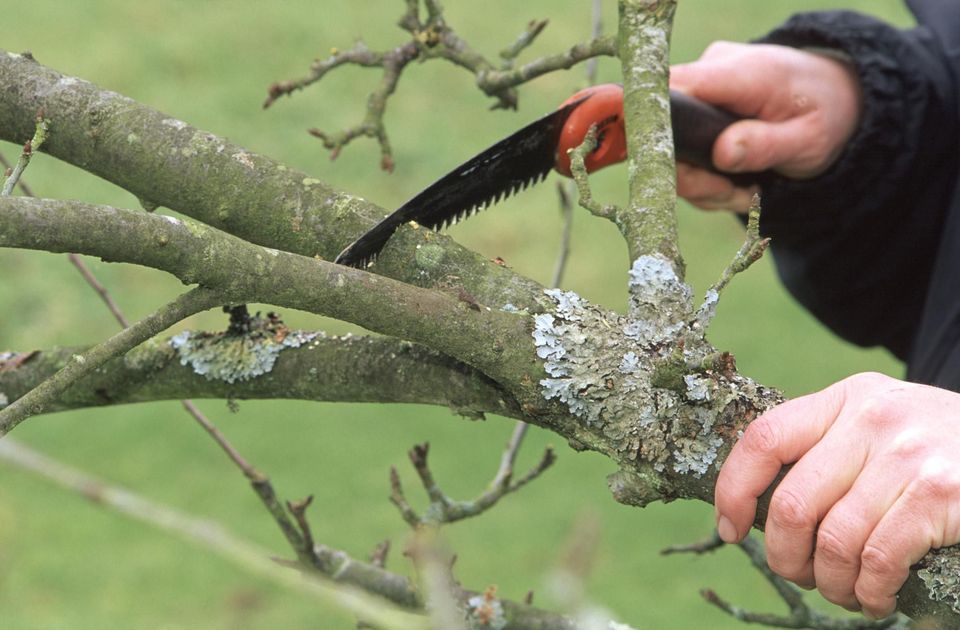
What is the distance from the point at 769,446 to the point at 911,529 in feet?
0.41

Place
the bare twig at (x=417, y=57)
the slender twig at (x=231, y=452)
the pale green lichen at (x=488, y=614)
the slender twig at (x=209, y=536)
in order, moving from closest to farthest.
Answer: the slender twig at (x=209, y=536)
the pale green lichen at (x=488, y=614)
the slender twig at (x=231, y=452)
the bare twig at (x=417, y=57)

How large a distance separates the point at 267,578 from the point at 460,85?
433cm

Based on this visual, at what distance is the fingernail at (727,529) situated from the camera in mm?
912

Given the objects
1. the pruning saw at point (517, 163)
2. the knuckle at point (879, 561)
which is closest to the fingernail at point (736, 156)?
the pruning saw at point (517, 163)

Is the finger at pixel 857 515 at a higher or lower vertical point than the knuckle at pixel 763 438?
lower

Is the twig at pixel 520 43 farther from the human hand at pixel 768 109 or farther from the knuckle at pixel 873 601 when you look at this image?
the knuckle at pixel 873 601

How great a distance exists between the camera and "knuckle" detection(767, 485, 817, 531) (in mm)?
859

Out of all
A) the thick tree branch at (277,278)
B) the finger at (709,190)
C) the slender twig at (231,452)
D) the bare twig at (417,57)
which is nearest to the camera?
the thick tree branch at (277,278)

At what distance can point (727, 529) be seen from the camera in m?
0.92

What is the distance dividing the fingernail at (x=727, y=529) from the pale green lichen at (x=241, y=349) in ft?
1.35

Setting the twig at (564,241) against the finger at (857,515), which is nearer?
the finger at (857,515)

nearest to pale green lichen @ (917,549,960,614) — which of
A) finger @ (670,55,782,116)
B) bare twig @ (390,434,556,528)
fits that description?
bare twig @ (390,434,556,528)

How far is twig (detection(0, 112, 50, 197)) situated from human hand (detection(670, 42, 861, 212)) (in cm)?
104

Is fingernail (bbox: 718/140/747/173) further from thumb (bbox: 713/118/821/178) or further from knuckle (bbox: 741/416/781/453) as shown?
knuckle (bbox: 741/416/781/453)
